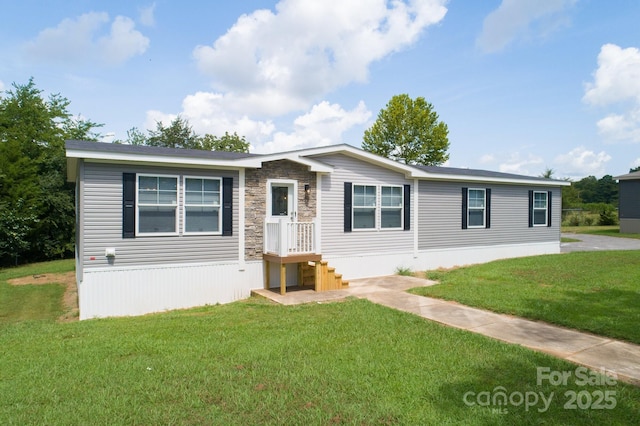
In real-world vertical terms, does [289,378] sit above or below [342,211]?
below

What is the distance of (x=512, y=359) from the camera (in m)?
4.61

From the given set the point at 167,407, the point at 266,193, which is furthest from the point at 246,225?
the point at 167,407

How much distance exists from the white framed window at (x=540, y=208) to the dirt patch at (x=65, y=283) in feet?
48.6

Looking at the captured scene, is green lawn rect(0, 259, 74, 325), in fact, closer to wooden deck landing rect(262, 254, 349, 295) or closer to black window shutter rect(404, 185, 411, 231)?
wooden deck landing rect(262, 254, 349, 295)

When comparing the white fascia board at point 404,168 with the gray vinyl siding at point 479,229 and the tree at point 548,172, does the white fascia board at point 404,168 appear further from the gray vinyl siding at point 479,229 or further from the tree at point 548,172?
the tree at point 548,172

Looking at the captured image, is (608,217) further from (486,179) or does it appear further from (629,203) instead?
(486,179)

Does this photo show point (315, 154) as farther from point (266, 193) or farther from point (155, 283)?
point (155, 283)

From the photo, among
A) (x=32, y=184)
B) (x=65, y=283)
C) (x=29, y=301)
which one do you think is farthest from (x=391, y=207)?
(x=32, y=184)

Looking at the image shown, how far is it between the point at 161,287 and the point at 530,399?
712cm

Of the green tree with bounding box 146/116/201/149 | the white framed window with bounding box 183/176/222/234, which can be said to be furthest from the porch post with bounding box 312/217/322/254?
the green tree with bounding box 146/116/201/149

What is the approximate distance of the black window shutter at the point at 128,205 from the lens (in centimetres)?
807

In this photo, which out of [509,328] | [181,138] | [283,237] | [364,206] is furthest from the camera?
[181,138]

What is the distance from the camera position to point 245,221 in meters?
9.38

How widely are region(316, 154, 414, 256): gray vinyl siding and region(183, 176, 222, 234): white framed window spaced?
2.74 metres
